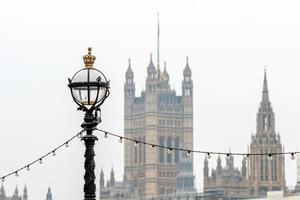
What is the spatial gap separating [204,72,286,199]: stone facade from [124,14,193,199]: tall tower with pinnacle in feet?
43.1

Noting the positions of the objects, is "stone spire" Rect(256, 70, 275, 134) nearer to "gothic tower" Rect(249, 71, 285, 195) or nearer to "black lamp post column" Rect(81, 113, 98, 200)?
"gothic tower" Rect(249, 71, 285, 195)

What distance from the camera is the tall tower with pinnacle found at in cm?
19362

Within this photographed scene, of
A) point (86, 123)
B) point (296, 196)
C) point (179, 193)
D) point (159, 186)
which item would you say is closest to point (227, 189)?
point (179, 193)

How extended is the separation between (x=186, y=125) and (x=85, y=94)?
18095 centimetres

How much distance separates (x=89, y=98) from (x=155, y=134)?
178m

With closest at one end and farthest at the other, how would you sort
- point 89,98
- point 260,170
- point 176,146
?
point 89,98 < point 260,170 < point 176,146

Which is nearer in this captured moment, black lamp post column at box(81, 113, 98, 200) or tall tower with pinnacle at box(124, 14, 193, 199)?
black lamp post column at box(81, 113, 98, 200)

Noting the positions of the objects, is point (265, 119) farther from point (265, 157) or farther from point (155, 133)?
point (155, 133)

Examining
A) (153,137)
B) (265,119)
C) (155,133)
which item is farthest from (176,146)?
(265,119)

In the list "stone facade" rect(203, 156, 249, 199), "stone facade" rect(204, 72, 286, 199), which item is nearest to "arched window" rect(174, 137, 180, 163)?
"stone facade" rect(203, 156, 249, 199)

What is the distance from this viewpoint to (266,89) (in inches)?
6855

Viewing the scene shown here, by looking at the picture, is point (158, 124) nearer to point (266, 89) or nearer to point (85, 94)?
point (266, 89)

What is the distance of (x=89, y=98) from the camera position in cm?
1605

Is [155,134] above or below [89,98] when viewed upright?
above
